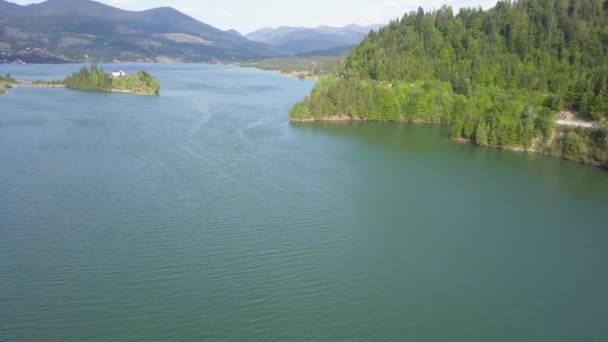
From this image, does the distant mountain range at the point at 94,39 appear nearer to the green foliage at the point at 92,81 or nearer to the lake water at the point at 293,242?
the green foliage at the point at 92,81

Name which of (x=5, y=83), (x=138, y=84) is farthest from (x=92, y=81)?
(x=5, y=83)

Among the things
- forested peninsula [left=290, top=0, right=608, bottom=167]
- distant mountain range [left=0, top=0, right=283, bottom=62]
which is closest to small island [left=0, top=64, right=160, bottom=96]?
forested peninsula [left=290, top=0, right=608, bottom=167]

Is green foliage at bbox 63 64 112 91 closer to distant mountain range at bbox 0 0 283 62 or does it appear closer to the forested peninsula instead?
the forested peninsula

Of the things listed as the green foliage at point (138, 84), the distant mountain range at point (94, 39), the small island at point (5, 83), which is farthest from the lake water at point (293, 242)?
the distant mountain range at point (94, 39)

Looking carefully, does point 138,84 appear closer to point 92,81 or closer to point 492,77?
point 92,81

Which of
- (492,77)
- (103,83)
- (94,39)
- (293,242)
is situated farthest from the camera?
(94,39)

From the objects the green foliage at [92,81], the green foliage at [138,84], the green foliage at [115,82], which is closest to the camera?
the green foliage at [138,84]

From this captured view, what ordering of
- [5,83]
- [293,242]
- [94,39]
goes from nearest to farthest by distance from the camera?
[293,242] → [5,83] → [94,39]
